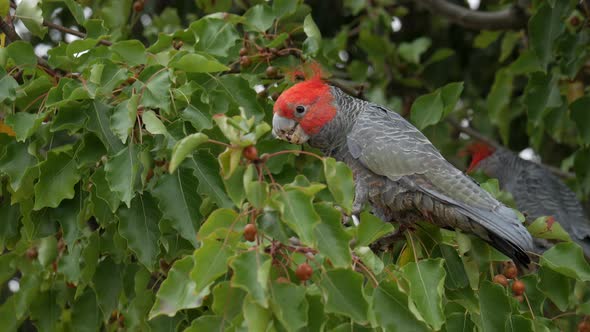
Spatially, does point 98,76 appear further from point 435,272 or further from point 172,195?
point 435,272

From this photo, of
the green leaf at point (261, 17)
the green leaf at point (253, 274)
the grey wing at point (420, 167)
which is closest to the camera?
the green leaf at point (253, 274)

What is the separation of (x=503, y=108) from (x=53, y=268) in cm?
310

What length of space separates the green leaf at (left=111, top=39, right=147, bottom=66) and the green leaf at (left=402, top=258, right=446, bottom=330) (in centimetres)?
122

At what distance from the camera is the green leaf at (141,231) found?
2811mm

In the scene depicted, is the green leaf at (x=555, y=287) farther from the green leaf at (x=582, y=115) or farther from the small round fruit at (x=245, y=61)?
the small round fruit at (x=245, y=61)

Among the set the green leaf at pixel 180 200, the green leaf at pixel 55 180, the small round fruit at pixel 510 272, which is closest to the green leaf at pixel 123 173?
the green leaf at pixel 180 200

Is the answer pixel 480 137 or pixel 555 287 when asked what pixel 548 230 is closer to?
pixel 555 287

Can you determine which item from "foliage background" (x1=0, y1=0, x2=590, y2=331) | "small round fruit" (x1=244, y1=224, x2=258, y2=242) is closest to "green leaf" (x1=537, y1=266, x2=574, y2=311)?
"foliage background" (x1=0, y1=0, x2=590, y2=331)

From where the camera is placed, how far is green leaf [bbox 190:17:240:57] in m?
3.16

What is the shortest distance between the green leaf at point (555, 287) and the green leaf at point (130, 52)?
1.66 m

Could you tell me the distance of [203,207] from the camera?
3092 mm

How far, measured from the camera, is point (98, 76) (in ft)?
9.00

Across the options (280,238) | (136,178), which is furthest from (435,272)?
(136,178)

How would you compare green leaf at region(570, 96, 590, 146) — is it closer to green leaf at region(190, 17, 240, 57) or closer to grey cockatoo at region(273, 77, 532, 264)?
grey cockatoo at region(273, 77, 532, 264)
